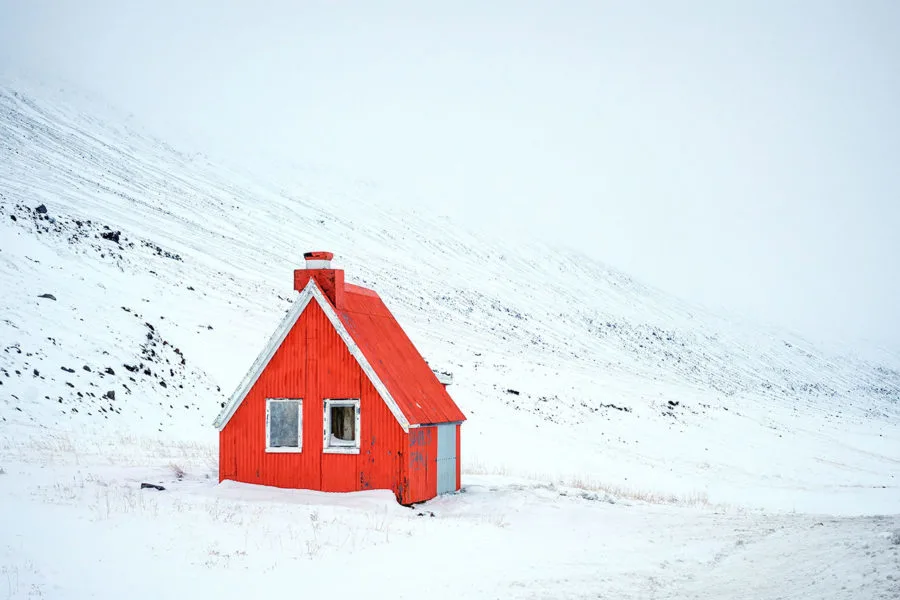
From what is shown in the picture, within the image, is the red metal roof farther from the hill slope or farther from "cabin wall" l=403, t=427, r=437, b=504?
the hill slope

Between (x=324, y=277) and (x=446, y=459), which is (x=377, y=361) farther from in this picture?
(x=446, y=459)

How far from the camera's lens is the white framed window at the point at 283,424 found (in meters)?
22.4

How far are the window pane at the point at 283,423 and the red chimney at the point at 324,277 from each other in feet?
8.57

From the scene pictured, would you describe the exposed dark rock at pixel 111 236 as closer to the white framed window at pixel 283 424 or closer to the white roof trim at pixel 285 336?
Result: the white roof trim at pixel 285 336

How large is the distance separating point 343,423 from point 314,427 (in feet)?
6.45

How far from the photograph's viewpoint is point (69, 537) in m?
14.1

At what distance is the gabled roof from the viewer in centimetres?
2184

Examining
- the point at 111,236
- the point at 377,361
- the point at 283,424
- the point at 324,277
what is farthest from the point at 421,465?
the point at 111,236

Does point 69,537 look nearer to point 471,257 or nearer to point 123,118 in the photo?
point 471,257

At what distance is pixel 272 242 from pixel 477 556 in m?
75.0

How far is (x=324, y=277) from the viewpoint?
75.6 ft

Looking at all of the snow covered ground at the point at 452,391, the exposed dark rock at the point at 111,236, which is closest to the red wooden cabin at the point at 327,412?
the snow covered ground at the point at 452,391

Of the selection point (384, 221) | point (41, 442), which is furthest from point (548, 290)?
point (41, 442)

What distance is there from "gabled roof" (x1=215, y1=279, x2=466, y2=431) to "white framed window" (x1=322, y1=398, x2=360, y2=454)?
0.94m
